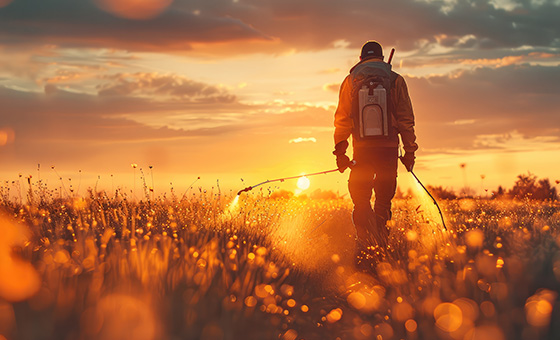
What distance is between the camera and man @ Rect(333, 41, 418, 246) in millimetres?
8328

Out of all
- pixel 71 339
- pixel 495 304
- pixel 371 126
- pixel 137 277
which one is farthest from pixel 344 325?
pixel 371 126

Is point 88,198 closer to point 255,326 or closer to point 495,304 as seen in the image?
point 255,326

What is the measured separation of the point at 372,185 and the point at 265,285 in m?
3.08

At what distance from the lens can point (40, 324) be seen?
425 centimetres

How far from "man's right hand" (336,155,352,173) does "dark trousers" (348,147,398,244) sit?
117 millimetres

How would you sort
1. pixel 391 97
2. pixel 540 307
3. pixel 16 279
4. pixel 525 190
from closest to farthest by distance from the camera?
pixel 16 279
pixel 540 307
pixel 391 97
pixel 525 190

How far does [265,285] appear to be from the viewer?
6137 millimetres

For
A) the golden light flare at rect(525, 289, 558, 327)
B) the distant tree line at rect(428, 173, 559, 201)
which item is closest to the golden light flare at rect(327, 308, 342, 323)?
the golden light flare at rect(525, 289, 558, 327)

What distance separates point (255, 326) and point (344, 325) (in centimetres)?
116

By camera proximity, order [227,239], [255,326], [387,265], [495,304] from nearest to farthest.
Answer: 1. [255,326]
2. [495,304]
3. [387,265]
4. [227,239]

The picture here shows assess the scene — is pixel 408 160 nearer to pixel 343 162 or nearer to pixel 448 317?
pixel 343 162

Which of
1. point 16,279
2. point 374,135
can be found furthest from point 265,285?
point 374,135

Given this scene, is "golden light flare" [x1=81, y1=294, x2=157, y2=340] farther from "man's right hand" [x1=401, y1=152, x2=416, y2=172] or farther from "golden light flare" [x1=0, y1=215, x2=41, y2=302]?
"man's right hand" [x1=401, y1=152, x2=416, y2=172]

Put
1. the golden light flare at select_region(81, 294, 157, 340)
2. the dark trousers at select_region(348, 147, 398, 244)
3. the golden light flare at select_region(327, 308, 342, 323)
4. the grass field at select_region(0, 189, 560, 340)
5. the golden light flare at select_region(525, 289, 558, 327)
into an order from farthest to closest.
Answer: the dark trousers at select_region(348, 147, 398, 244)
the golden light flare at select_region(327, 308, 342, 323)
the golden light flare at select_region(525, 289, 558, 327)
the grass field at select_region(0, 189, 560, 340)
the golden light flare at select_region(81, 294, 157, 340)
